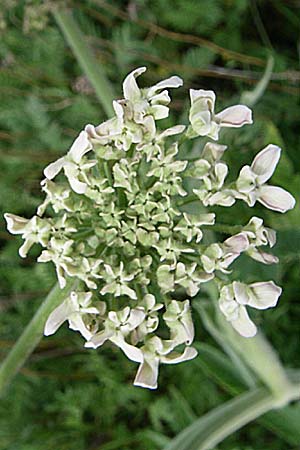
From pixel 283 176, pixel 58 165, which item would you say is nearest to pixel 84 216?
pixel 58 165

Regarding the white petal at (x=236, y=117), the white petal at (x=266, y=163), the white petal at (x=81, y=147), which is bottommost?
the white petal at (x=266, y=163)

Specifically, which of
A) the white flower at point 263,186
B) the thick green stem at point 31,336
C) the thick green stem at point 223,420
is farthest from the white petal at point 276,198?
the thick green stem at point 223,420

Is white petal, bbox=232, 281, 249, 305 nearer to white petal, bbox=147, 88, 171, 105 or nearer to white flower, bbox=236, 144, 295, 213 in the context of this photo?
white flower, bbox=236, 144, 295, 213

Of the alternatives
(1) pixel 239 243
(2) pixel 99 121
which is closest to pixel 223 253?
(1) pixel 239 243

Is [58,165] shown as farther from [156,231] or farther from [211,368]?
[211,368]

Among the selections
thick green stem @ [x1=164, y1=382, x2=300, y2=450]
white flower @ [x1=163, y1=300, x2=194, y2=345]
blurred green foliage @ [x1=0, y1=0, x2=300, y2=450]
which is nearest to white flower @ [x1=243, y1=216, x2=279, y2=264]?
white flower @ [x1=163, y1=300, x2=194, y2=345]

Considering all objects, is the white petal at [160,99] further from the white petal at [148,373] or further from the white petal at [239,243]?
the white petal at [148,373]

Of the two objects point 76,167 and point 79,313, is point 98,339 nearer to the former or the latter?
point 79,313
